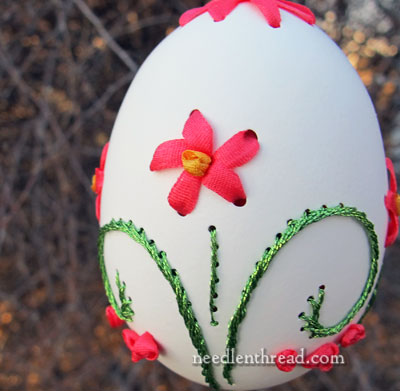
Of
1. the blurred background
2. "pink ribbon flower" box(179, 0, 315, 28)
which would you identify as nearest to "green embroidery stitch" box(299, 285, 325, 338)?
"pink ribbon flower" box(179, 0, 315, 28)

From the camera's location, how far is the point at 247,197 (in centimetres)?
60

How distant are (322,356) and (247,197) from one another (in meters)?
0.30

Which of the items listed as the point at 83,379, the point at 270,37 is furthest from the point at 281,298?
the point at 83,379

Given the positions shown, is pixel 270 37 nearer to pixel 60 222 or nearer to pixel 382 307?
pixel 60 222

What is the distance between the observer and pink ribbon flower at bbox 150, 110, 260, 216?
0.59 metres

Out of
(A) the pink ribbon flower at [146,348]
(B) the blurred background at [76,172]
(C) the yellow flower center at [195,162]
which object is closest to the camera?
(C) the yellow flower center at [195,162]

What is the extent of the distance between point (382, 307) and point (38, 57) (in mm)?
1462

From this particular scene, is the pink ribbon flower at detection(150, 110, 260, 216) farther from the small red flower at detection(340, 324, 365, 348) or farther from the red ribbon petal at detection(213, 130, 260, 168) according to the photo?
the small red flower at detection(340, 324, 365, 348)

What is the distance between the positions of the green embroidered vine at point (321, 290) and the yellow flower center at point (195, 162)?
143 millimetres

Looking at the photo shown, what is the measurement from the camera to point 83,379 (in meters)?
1.54

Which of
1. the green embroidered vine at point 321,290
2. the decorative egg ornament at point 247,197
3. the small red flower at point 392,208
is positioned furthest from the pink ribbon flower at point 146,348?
the small red flower at point 392,208

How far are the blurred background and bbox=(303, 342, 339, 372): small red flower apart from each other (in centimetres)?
82

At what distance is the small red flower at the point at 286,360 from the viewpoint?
0.66 m

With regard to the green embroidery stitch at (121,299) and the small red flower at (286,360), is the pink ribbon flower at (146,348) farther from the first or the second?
the small red flower at (286,360)
